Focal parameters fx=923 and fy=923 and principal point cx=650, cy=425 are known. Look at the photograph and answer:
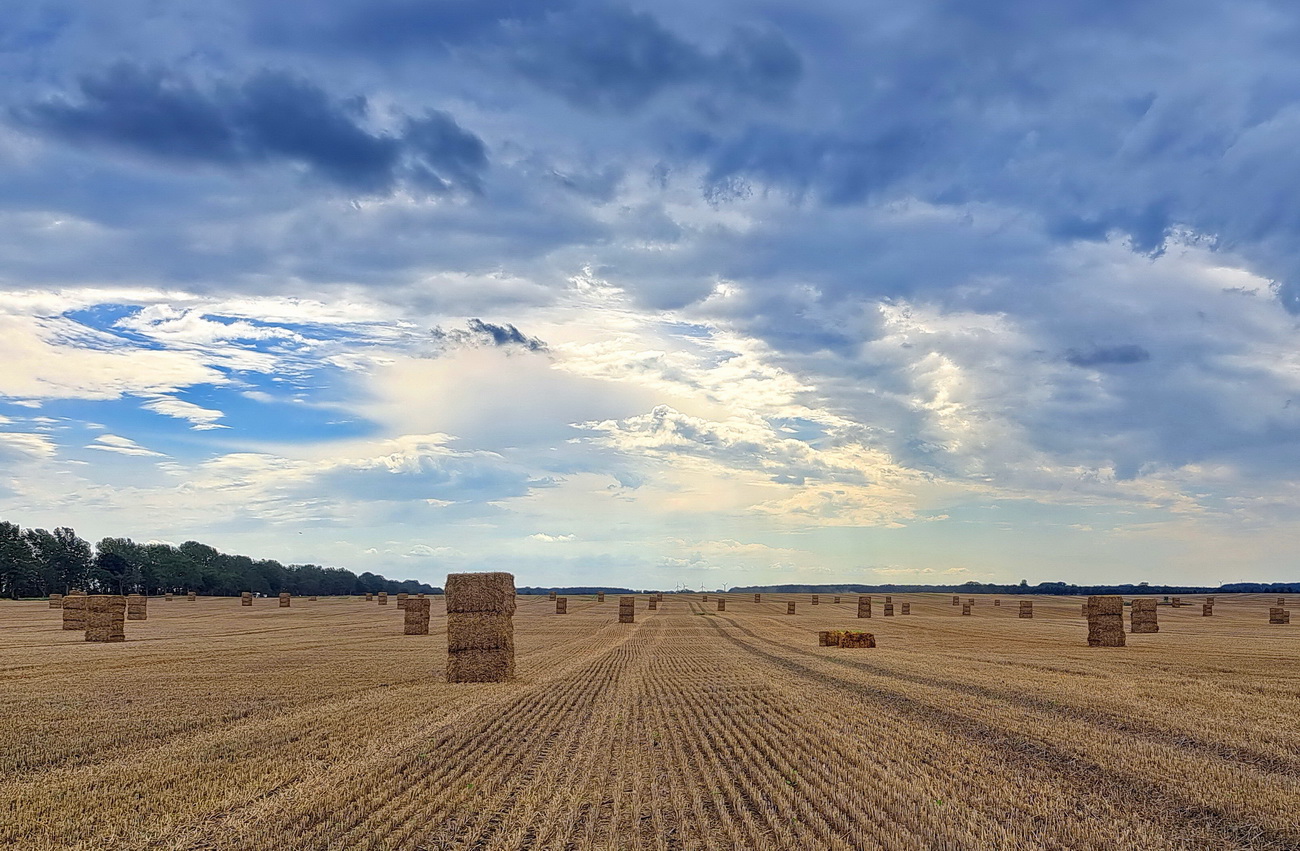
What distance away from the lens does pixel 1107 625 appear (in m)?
35.2

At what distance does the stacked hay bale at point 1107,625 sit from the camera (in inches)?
1380

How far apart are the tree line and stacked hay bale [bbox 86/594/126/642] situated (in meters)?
87.8

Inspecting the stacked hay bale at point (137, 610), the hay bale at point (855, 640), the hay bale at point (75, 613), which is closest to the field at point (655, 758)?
the hay bale at point (855, 640)

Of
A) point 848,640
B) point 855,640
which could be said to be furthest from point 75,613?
point 855,640

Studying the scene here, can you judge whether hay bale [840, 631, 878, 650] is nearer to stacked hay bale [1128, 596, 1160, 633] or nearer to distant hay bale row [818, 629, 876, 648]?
distant hay bale row [818, 629, 876, 648]

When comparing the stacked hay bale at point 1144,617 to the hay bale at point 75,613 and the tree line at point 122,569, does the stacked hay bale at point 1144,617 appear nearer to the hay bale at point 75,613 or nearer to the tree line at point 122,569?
the hay bale at point 75,613

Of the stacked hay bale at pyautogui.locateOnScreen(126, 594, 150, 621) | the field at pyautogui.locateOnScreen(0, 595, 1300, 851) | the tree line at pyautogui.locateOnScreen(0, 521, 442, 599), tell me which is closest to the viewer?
the field at pyautogui.locateOnScreen(0, 595, 1300, 851)

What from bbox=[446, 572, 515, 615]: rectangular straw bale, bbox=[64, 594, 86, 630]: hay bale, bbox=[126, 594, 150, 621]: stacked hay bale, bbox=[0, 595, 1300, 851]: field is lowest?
bbox=[126, 594, 150, 621]: stacked hay bale

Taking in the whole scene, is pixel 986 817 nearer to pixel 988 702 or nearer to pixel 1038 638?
Answer: pixel 988 702

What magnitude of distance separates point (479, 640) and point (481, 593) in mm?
1392

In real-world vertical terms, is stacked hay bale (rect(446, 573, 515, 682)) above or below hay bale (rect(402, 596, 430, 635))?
above

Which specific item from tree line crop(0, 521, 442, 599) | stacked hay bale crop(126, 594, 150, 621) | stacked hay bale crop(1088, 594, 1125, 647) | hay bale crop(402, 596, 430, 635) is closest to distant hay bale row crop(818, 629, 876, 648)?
stacked hay bale crop(1088, 594, 1125, 647)

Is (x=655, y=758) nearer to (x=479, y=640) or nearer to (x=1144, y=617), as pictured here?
(x=479, y=640)

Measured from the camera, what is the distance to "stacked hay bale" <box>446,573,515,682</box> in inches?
878
